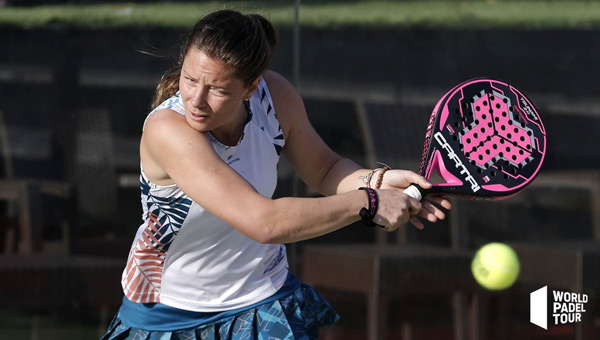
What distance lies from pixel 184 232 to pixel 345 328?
1871mm

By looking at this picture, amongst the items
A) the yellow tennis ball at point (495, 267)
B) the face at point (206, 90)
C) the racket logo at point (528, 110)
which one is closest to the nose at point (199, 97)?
the face at point (206, 90)

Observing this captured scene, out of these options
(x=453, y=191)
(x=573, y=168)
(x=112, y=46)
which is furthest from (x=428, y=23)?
(x=453, y=191)

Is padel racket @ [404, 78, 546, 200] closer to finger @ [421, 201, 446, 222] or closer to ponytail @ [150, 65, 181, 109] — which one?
finger @ [421, 201, 446, 222]

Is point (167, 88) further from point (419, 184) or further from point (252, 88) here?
point (419, 184)

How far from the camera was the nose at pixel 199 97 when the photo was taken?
218 centimetres

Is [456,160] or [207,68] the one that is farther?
[456,160]

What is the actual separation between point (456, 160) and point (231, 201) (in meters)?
0.64

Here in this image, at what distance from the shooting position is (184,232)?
7.77 ft

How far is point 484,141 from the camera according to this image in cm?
253

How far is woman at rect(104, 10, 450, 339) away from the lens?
2.18m

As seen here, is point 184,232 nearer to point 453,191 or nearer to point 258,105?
point 258,105

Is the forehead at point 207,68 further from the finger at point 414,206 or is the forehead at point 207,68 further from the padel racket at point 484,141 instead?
the padel racket at point 484,141
